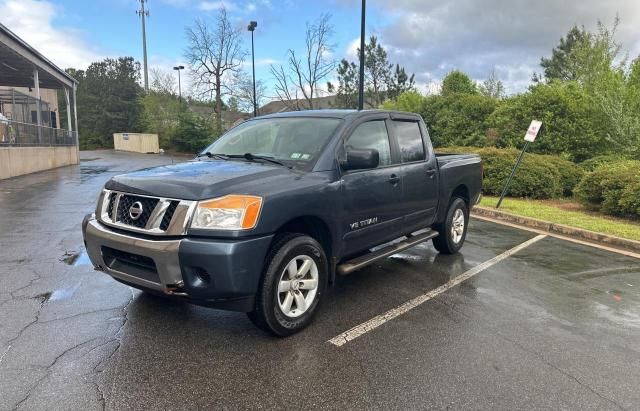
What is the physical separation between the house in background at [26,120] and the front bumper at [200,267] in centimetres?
1491

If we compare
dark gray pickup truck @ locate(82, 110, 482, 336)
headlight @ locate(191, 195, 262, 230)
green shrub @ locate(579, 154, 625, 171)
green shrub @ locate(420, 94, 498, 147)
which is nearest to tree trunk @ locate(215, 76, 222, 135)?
green shrub @ locate(420, 94, 498, 147)

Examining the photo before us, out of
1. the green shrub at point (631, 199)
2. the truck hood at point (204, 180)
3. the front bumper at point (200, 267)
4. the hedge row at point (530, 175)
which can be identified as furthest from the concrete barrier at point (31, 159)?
the green shrub at point (631, 199)

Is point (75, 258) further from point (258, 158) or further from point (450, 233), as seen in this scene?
point (450, 233)

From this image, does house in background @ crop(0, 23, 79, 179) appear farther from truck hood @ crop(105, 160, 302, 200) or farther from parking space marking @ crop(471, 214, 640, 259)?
parking space marking @ crop(471, 214, 640, 259)

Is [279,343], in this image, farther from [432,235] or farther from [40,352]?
[432,235]

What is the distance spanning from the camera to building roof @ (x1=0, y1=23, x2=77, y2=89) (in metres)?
16.6

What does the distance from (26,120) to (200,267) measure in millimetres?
22099

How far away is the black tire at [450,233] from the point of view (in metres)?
6.21

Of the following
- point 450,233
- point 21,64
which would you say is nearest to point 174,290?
point 450,233

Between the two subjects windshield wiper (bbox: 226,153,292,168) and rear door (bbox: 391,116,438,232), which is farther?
rear door (bbox: 391,116,438,232)

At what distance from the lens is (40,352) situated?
3.32m

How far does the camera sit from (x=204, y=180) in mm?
3514

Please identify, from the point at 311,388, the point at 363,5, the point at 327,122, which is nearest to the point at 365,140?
the point at 327,122

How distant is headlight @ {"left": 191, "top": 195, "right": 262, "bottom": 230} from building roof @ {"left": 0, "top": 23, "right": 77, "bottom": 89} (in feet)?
54.7
